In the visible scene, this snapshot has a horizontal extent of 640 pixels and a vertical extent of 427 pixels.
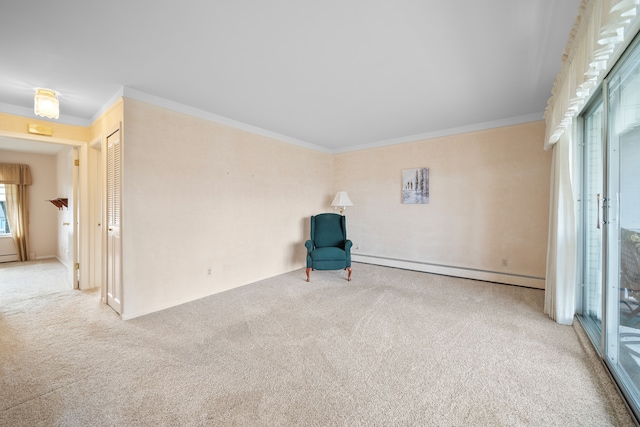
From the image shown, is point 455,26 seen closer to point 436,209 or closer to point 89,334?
point 436,209

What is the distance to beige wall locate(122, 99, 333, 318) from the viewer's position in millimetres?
2939

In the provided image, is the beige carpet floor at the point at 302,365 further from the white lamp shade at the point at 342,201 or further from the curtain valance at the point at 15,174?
the curtain valance at the point at 15,174

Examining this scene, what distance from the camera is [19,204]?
577 centimetres

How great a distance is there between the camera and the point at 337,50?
7.22 ft

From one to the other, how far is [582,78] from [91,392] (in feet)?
12.4

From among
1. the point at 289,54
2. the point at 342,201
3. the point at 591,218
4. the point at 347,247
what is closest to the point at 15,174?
the point at 342,201

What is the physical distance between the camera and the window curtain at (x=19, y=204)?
224 inches

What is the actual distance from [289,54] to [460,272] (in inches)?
163

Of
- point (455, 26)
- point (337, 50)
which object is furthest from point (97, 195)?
point (455, 26)

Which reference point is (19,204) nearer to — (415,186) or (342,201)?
(342,201)

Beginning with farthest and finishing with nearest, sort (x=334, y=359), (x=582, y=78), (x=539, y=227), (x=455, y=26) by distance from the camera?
(x=539, y=227) → (x=334, y=359) → (x=455, y=26) → (x=582, y=78)

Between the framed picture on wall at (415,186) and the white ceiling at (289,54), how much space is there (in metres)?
1.36

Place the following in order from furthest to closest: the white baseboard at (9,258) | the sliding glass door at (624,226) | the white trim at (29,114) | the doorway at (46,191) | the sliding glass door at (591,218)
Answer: the white baseboard at (9,258) → the doorway at (46,191) → the white trim at (29,114) → the sliding glass door at (591,218) → the sliding glass door at (624,226)

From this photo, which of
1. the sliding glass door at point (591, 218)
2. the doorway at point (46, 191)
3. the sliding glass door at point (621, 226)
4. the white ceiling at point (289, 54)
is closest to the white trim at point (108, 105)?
the white ceiling at point (289, 54)
